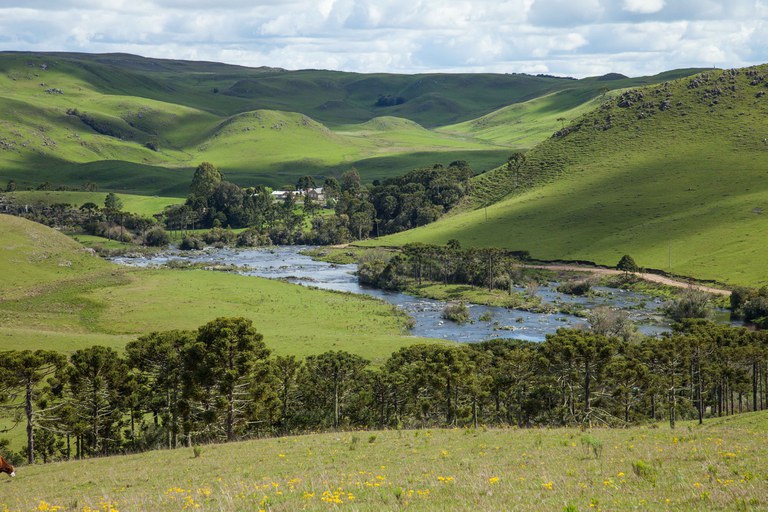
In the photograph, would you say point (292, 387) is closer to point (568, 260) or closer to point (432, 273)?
point (432, 273)

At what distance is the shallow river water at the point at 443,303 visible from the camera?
97.8 metres

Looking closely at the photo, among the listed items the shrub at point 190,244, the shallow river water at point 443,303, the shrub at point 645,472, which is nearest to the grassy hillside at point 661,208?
the shallow river water at point 443,303

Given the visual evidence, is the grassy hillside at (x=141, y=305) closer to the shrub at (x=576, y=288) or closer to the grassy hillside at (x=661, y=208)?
the shrub at (x=576, y=288)

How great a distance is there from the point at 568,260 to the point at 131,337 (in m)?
90.3

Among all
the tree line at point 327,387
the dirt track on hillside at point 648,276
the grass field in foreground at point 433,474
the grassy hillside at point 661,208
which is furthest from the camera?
the grassy hillside at point 661,208

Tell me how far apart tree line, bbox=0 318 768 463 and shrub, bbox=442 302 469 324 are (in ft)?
135

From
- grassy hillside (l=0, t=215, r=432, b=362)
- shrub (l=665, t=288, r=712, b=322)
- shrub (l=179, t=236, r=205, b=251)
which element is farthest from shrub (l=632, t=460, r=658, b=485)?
shrub (l=179, t=236, r=205, b=251)

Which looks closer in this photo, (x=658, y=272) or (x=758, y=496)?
(x=758, y=496)

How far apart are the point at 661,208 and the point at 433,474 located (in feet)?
498

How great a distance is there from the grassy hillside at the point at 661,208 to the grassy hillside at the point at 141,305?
55.8 metres

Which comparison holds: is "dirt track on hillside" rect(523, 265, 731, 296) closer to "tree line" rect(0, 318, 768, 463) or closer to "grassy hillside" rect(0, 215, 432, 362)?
"grassy hillside" rect(0, 215, 432, 362)

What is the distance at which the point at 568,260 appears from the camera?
145 meters

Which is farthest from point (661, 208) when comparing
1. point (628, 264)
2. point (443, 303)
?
point (443, 303)

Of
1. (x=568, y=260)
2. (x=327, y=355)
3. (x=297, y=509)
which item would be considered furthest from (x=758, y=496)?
(x=568, y=260)
